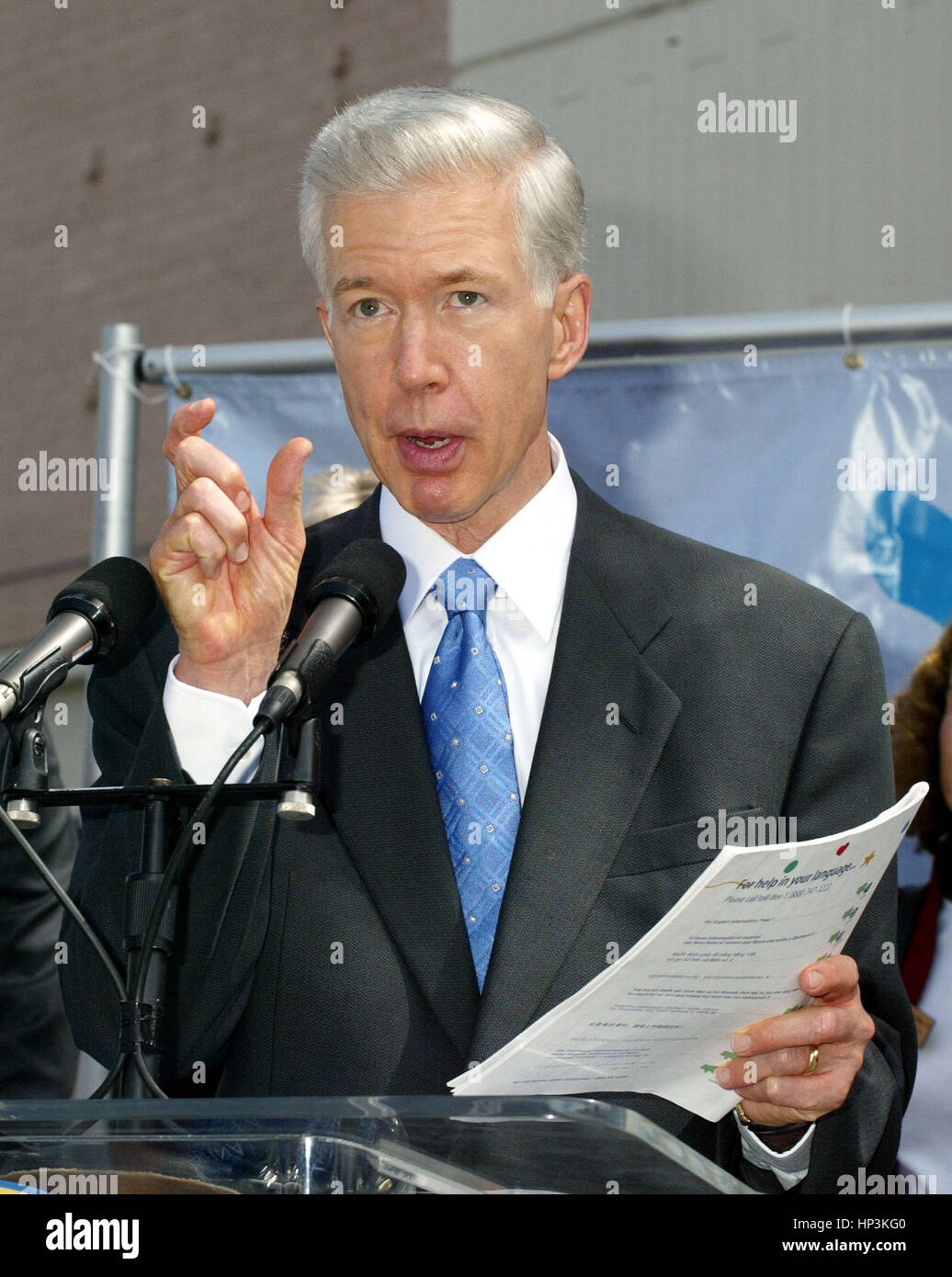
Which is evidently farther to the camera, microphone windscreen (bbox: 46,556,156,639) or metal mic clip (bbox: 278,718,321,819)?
microphone windscreen (bbox: 46,556,156,639)

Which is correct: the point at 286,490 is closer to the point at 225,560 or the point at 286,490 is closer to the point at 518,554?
the point at 225,560

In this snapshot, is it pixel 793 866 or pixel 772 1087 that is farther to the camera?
pixel 772 1087

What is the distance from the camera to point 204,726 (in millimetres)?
1810

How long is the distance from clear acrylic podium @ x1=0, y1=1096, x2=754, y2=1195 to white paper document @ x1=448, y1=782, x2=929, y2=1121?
202mm

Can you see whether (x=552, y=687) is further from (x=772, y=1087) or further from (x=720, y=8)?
(x=720, y=8)

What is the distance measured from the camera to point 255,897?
183cm

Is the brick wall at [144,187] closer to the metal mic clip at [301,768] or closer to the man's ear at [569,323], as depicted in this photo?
the man's ear at [569,323]

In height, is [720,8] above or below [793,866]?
above

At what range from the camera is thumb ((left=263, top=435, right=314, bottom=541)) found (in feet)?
5.92
